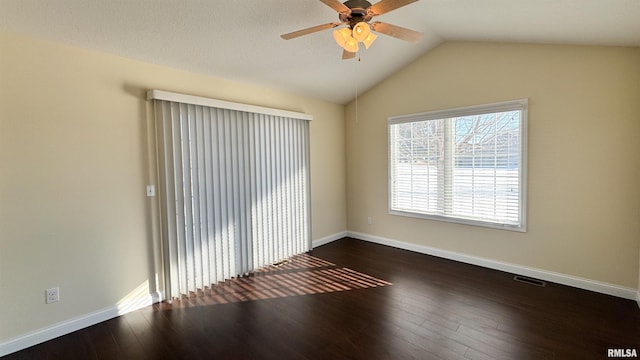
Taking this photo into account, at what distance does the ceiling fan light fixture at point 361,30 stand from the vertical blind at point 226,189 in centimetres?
185

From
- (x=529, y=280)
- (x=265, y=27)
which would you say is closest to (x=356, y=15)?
(x=265, y=27)

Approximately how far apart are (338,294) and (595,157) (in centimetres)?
293

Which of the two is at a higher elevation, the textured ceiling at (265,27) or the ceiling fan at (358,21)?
the textured ceiling at (265,27)

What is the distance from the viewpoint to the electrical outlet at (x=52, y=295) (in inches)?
93.0

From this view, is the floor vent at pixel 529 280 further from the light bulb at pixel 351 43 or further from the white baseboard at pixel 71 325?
the white baseboard at pixel 71 325

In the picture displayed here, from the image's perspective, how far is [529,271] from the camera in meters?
3.38

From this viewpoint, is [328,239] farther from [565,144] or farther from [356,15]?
[356,15]

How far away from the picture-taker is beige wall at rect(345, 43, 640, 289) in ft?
9.20

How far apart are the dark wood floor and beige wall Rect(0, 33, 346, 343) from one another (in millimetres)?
358

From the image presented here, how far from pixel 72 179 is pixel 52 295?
0.95 metres

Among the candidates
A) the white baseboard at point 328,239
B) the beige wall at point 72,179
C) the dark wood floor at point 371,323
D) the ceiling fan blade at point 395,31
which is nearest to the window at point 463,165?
the dark wood floor at point 371,323

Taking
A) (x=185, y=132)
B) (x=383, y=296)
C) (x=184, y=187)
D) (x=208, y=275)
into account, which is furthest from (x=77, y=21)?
(x=383, y=296)

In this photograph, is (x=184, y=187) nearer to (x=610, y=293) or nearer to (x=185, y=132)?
(x=185, y=132)

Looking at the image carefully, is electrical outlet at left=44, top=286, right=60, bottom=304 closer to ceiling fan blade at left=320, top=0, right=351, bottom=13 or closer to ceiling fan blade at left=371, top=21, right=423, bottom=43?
ceiling fan blade at left=320, top=0, right=351, bottom=13
